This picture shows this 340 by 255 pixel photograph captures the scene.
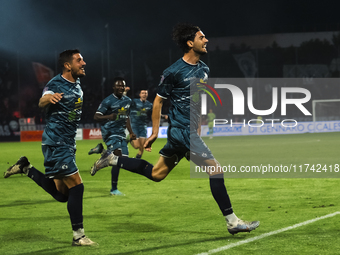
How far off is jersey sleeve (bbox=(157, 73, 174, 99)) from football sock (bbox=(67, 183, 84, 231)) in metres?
1.48

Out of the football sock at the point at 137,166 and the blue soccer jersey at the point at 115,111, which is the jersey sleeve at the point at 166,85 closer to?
the football sock at the point at 137,166

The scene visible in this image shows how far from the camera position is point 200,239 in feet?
18.1

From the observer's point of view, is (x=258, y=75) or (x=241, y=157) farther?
(x=258, y=75)

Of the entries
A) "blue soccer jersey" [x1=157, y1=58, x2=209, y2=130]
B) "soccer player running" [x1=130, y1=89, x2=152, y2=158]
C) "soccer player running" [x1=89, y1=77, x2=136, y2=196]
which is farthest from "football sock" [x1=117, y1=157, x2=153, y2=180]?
"soccer player running" [x1=130, y1=89, x2=152, y2=158]

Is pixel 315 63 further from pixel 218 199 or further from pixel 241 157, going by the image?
pixel 218 199

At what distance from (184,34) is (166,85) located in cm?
71

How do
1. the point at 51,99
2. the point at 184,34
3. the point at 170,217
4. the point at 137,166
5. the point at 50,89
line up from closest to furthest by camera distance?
the point at 51,99 < the point at 50,89 < the point at 184,34 < the point at 137,166 < the point at 170,217

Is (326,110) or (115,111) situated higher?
(115,111)

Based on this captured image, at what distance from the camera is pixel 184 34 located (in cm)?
588

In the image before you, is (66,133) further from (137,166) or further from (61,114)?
(137,166)

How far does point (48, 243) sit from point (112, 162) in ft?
4.67

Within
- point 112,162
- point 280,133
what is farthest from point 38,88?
point 112,162

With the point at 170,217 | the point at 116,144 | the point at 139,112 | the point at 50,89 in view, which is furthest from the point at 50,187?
the point at 139,112

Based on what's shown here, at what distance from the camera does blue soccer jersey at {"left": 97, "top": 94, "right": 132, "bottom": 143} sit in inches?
385
